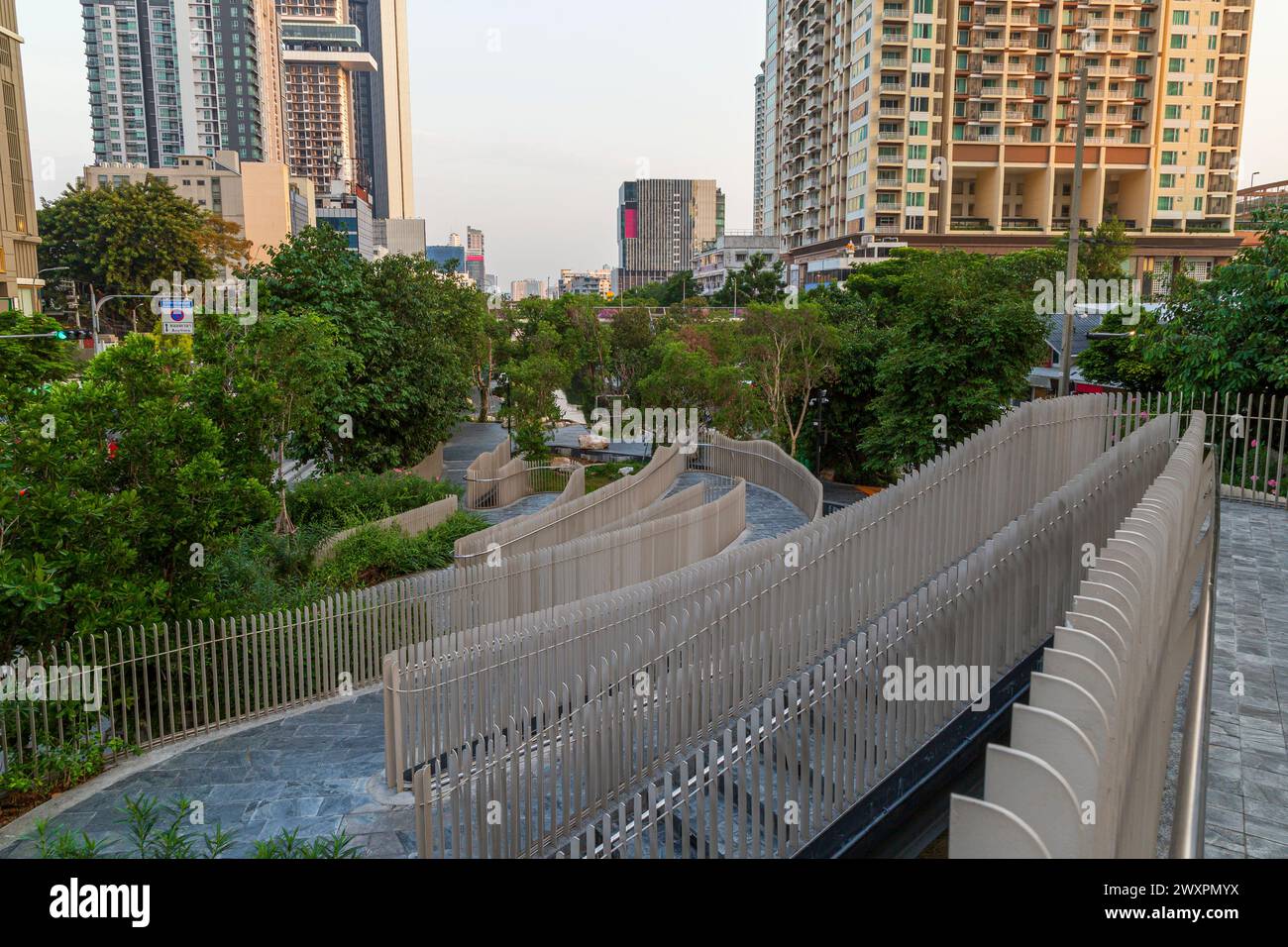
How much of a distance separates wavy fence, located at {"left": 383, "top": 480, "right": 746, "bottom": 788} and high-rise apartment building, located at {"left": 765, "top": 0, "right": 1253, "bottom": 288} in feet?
224

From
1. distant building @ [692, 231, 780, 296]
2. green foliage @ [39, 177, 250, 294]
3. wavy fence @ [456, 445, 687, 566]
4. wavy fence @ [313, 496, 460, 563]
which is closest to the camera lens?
wavy fence @ [456, 445, 687, 566]

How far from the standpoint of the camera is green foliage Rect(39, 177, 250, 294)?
51625mm

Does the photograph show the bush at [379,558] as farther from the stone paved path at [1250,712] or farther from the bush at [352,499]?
the stone paved path at [1250,712]

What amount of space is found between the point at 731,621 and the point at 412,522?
1237 centimetres

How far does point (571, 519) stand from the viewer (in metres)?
18.0

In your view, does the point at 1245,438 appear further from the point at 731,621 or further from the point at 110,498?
the point at 110,498

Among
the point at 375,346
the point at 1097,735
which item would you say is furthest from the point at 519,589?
the point at 375,346

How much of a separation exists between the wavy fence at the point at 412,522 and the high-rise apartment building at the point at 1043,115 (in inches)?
2647

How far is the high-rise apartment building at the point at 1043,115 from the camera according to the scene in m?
78.6
